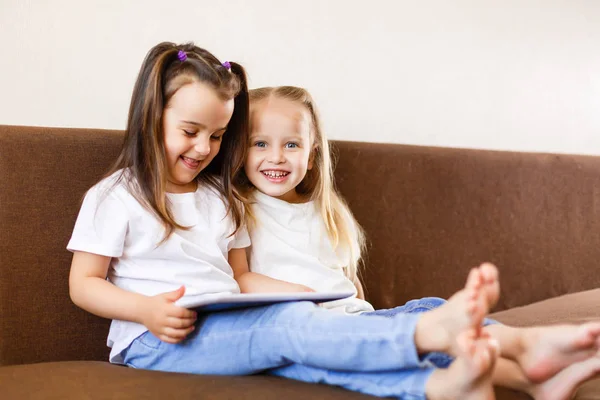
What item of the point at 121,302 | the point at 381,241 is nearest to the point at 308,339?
the point at 121,302

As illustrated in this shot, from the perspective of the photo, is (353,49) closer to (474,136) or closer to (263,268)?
(474,136)

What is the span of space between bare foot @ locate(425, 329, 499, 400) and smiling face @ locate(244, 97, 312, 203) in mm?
725

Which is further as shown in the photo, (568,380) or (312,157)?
(312,157)

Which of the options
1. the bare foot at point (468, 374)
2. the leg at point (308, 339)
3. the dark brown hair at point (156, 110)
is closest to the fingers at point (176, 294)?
the leg at point (308, 339)

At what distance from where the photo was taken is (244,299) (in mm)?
1216

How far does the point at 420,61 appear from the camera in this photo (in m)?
2.55

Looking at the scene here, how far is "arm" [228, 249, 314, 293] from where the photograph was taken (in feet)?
5.30

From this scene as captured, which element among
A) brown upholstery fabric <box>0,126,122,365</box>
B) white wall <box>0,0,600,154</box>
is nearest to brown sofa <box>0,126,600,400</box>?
brown upholstery fabric <box>0,126,122,365</box>

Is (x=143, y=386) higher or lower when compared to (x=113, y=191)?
lower

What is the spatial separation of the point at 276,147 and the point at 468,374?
0.81m

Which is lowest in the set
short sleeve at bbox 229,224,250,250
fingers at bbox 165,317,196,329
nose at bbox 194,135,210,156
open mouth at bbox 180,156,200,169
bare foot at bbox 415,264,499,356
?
fingers at bbox 165,317,196,329

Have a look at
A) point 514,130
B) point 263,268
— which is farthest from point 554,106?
point 263,268

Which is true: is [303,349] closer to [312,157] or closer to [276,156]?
[276,156]

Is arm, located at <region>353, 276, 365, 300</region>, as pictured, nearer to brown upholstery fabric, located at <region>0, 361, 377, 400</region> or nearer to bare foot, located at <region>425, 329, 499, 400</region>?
brown upholstery fabric, located at <region>0, 361, 377, 400</region>
